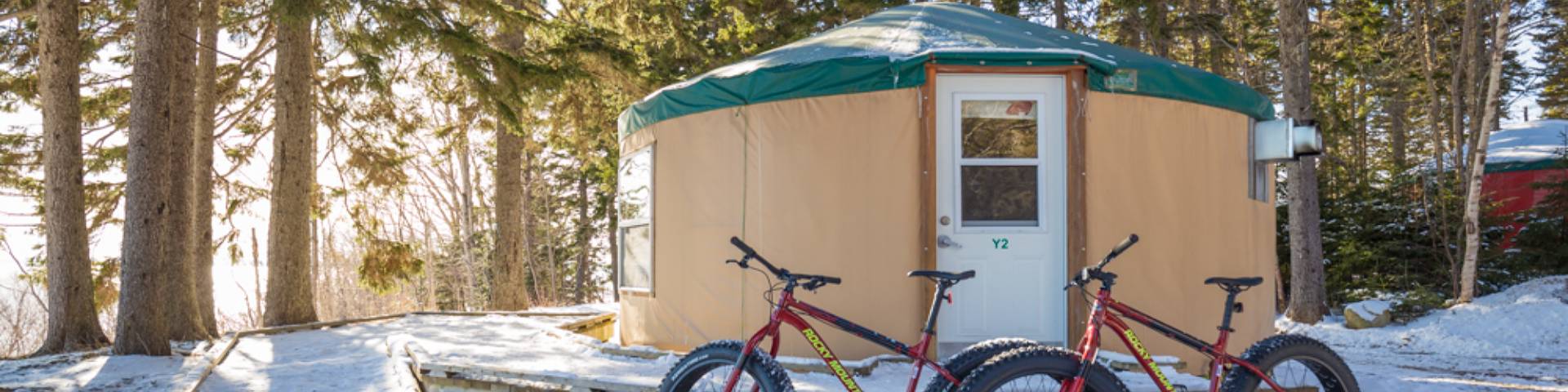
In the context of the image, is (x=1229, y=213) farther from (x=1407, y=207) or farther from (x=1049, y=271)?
(x=1407, y=207)

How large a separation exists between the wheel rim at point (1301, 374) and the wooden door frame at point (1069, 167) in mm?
1355

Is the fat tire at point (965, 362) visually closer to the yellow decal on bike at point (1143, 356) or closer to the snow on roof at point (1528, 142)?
the yellow decal on bike at point (1143, 356)

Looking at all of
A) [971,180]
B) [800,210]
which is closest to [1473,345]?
[971,180]

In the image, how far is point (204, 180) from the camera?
355 inches

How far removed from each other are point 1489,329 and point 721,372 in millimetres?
8803

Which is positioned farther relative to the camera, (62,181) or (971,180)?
(62,181)

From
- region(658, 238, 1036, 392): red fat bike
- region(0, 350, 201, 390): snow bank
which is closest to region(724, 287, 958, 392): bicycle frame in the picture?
region(658, 238, 1036, 392): red fat bike

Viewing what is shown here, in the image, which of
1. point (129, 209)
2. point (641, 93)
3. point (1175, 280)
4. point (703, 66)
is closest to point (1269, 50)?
point (703, 66)

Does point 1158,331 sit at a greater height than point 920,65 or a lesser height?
lesser

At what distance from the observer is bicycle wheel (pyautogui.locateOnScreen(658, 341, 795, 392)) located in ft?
9.12

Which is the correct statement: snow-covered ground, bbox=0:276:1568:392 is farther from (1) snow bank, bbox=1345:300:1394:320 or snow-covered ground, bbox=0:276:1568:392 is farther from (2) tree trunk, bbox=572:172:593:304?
(2) tree trunk, bbox=572:172:593:304

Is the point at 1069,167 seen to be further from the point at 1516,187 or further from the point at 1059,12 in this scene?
the point at 1516,187

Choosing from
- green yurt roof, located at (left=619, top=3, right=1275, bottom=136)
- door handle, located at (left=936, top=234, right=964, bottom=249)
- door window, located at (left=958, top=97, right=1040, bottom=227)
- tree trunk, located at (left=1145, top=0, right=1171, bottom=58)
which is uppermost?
tree trunk, located at (left=1145, top=0, right=1171, bottom=58)

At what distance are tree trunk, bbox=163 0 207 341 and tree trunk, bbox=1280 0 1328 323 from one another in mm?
9530
